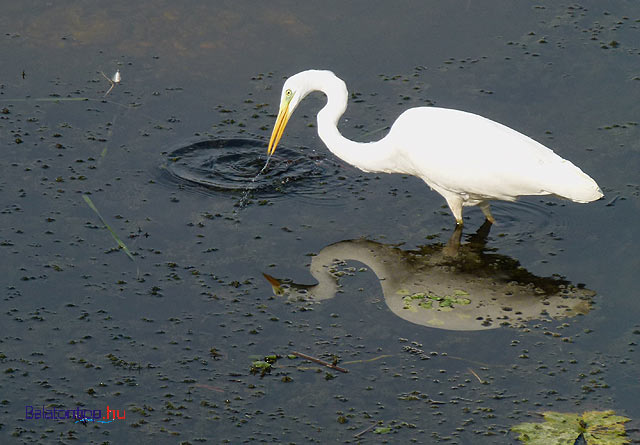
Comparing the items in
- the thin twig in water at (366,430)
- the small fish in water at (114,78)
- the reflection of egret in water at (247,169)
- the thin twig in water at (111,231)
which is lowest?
the thin twig in water at (366,430)

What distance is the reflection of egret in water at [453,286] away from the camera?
7.34 m

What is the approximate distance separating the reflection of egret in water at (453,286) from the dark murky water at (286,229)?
26 millimetres

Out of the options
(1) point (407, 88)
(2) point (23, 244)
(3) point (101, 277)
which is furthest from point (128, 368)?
(1) point (407, 88)

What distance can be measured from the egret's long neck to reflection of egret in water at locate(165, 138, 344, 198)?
1.18 ft

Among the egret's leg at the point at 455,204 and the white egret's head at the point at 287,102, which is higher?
the white egret's head at the point at 287,102

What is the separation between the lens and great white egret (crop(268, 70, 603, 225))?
7.67 m

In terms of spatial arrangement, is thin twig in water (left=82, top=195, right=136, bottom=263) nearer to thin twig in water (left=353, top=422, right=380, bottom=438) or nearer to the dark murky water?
the dark murky water

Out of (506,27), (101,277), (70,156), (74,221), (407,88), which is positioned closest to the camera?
(101,277)

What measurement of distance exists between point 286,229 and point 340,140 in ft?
2.97

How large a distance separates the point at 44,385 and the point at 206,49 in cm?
491

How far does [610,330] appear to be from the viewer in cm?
716

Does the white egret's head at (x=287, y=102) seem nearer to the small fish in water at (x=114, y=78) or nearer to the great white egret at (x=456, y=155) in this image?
the great white egret at (x=456, y=155)

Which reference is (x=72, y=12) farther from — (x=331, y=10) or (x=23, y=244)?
(x=23, y=244)

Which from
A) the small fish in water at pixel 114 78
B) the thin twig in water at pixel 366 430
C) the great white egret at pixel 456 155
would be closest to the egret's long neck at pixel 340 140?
the great white egret at pixel 456 155
